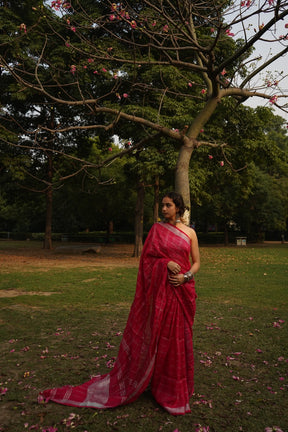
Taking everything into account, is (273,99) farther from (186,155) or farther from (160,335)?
(160,335)

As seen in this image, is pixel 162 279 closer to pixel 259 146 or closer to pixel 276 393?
pixel 276 393

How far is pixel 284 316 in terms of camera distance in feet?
22.4

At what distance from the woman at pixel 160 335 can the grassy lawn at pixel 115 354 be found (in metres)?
0.14

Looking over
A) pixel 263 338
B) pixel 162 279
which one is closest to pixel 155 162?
pixel 263 338

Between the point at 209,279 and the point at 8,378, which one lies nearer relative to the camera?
the point at 8,378

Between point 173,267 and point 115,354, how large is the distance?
2.09 m

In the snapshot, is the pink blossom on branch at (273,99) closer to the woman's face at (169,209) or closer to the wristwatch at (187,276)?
the woman's face at (169,209)

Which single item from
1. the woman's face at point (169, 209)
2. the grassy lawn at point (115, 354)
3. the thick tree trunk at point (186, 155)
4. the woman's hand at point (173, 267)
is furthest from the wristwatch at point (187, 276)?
the thick tree trunk at point (186, 155)

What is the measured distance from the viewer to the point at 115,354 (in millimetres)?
4840

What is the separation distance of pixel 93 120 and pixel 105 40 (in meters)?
4.74

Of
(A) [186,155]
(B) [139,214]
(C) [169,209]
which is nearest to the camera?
(C) [169,209]

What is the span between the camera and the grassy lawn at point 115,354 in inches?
125

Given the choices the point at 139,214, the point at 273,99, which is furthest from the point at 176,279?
the point at 139,214

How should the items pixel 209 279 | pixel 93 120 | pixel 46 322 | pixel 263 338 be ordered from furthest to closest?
pixel 93 120 → pixel 209 279 → pixel 46 322 → pixel 263 338
